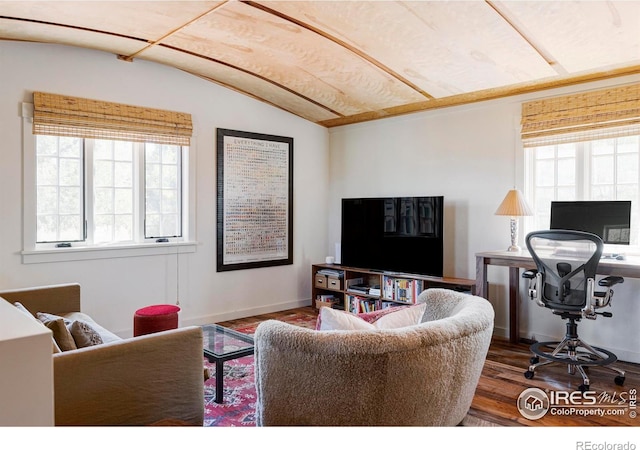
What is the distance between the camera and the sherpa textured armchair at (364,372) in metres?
1.60

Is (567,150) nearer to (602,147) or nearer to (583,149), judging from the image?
(583,149)

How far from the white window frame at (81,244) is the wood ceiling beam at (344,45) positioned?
1.83 meters

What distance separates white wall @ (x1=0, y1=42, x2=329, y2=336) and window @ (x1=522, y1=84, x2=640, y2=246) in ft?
8.25

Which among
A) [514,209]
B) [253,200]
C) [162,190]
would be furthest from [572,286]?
[162,190]

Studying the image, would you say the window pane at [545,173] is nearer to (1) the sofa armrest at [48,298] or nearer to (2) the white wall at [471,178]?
(2) the white wall at [471,178]

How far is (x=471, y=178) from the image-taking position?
445 cm

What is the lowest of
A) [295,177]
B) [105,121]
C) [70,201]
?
[70,201]

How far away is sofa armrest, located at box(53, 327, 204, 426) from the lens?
170 cm

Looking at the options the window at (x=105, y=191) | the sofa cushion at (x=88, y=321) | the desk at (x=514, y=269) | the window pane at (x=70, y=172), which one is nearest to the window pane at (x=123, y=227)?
the window at (x=105, y=191)

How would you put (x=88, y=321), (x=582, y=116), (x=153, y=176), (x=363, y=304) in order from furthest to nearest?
(x=363, y=304) < (x=153, y=176) < (x=582, y=116) < (x=88, y=321)

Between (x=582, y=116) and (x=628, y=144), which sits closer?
(x=628, y=144)

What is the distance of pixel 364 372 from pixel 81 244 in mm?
3290

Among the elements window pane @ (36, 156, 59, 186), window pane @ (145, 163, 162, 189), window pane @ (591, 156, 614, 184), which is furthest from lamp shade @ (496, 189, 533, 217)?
window pane @ (36, 156, 59, 186)

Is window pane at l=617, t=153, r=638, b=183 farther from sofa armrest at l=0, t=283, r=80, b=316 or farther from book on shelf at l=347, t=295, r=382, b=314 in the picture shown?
sofa armrest at l=0, t=283, r=80, b=316
